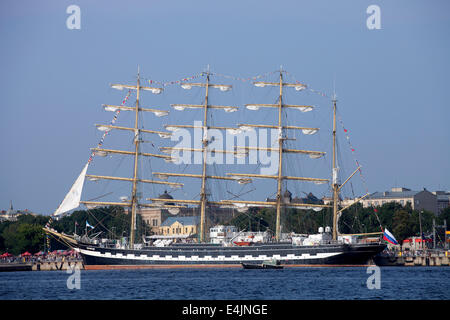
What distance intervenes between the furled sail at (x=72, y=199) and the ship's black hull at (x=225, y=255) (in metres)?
6.32

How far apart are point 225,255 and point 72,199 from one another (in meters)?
20.9

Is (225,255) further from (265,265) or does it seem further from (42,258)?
(42,258)

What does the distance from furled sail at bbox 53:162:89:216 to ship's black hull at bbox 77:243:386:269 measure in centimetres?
632

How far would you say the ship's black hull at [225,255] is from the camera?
88125 millimetres

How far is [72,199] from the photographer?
304 feet

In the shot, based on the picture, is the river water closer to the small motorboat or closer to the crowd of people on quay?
the small motorboat

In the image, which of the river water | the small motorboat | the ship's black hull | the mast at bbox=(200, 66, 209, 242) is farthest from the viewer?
the mast at bbox=(200, 66, 209, 242)

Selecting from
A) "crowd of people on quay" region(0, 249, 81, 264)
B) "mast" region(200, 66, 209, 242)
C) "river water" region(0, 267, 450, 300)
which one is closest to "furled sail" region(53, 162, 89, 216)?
"mast" region(200, 66, 209, 242)

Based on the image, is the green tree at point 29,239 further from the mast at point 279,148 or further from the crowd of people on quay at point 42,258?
the mast at point 279,148

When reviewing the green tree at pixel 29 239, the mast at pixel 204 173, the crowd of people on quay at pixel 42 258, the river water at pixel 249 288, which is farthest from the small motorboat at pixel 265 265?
the green tree at pixel 29 239

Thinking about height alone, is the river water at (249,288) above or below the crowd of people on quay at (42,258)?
below

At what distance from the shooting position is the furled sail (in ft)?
303
